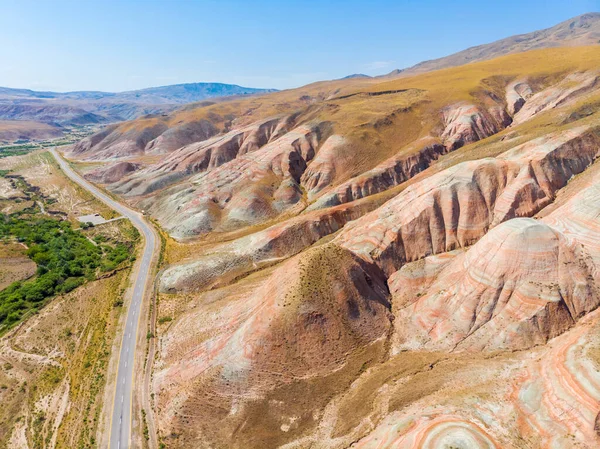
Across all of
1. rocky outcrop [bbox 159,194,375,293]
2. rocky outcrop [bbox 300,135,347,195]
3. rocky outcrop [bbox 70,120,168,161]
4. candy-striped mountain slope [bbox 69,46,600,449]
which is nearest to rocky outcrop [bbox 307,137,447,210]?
candy-striped mountain slope [bbox 69,46,600,449]

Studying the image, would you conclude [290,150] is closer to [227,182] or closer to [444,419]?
[227,182]

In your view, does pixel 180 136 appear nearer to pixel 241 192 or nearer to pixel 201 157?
pixel 201 157

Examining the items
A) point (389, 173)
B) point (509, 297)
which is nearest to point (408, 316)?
point (509, 297)

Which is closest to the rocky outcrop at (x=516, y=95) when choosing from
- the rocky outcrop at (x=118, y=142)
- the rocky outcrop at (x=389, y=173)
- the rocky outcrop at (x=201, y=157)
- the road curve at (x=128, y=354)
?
the rocky outcrop at (x=389, y=173)

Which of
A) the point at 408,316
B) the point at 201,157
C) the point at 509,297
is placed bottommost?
the point at 408,316

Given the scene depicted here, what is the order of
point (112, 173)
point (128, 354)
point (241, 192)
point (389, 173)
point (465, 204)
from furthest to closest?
point (112, 173) → point (241, 192) → point (389, 173) → point (465, 204) → point (128, 354)

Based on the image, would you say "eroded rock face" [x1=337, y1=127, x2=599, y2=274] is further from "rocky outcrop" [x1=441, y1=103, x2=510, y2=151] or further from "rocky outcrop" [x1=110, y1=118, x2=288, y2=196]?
"rocky outcrop" [x1=110, y1=118, x2=288, y2=196]
